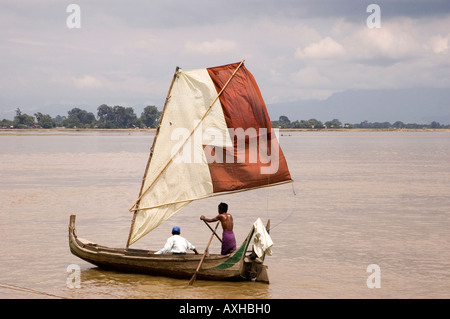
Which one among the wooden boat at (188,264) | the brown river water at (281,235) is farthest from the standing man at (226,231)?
the brown river water at (281,235)

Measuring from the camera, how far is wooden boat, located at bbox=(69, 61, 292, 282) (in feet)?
53.8

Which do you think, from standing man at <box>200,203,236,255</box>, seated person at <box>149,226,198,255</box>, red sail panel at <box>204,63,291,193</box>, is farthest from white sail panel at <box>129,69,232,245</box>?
standing man at <box>200,203,236,255</box>

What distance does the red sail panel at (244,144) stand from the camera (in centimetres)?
1636

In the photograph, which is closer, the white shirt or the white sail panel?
the white shirt

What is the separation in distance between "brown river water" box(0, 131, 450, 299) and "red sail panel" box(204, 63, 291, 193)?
2702 mm

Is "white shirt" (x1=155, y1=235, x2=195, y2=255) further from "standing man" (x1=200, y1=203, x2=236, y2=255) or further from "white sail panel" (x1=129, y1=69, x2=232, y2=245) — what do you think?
"white sail panel" (x1=129, y1=69, x2=232, y2=245)

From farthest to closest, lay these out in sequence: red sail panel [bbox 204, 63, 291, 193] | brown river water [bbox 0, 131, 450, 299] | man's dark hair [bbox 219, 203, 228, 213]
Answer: red sail panel [bbox 204, 63, 291, 193] → brown river water [bbox 0, 131, 450, 299] → man's dark hair [bbox 219, 203, 228, 213]

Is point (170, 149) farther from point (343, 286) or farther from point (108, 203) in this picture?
point (108, 203)

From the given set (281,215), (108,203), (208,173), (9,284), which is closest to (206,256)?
(208,173)

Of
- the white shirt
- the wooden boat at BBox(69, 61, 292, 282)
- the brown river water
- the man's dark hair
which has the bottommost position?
the brown river water

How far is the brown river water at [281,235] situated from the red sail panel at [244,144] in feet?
8.86

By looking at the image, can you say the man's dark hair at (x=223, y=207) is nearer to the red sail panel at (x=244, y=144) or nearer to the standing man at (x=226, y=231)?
the standing man at (x=226, y=231)

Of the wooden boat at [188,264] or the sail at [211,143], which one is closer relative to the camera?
the wooden boat at [188,264]

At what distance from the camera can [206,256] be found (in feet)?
50.1
